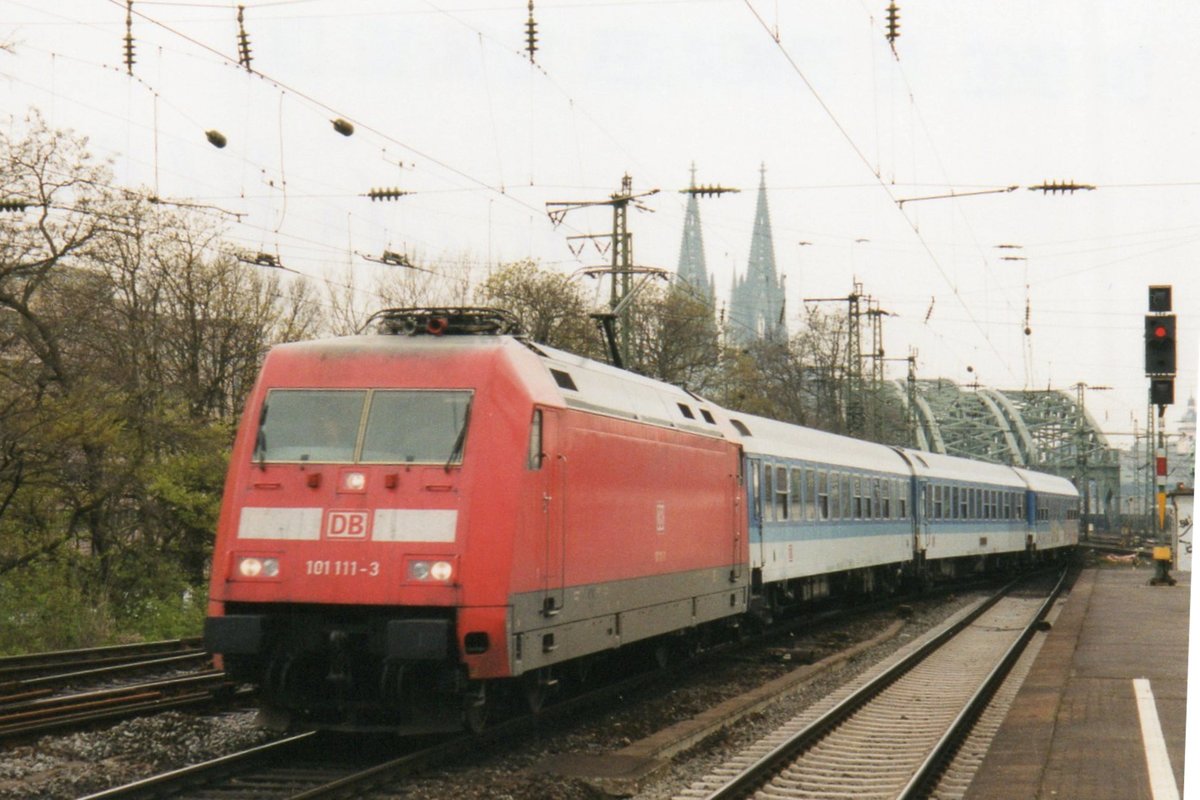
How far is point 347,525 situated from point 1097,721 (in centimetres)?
668

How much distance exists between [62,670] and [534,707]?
23.2 ft

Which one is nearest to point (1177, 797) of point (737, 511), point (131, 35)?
point (737, 511)

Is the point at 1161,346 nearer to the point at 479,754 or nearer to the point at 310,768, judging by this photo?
the point at 479,754

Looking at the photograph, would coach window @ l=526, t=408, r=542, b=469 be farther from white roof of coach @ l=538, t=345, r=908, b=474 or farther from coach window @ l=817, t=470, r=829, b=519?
coach window @ l=817, t=470, r=829, b=519

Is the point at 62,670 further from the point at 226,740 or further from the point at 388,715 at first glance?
the point at 388,715

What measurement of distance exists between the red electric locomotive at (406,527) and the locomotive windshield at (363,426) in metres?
0.01

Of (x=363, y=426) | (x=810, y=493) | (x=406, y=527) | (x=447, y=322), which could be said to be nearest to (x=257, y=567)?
(x=406, y=527)

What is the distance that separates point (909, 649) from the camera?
20.8m

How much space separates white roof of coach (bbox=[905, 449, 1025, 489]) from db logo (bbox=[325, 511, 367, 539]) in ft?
78.2

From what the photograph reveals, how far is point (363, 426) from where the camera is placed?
11.1 meters

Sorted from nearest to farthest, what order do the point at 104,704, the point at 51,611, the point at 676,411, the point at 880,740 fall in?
the point at 880,740 → the point at 104,704 → the point at 676,411 → the point at 51,611

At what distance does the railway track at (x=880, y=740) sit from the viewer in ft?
34.4

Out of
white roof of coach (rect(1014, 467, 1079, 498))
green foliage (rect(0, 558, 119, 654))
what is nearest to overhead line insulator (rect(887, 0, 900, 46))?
green foliage (rect(0, 558, 119, 654))

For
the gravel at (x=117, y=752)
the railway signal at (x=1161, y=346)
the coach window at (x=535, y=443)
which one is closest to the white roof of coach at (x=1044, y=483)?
the railway signal at (x=1161, y=346)
